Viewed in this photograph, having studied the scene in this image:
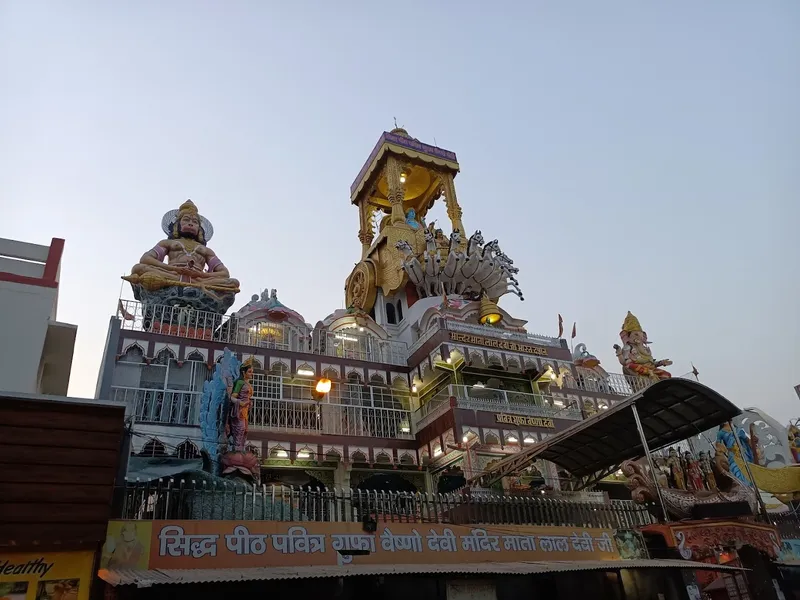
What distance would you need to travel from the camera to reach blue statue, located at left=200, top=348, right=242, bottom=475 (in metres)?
15.7

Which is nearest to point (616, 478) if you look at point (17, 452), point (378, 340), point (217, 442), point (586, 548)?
point (378, 340)

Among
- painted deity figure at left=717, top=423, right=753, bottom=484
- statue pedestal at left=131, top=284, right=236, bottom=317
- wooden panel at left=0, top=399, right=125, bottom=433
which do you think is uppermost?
statue pedestal at left=131, top=284, right=236, bottom=317

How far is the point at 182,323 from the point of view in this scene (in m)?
23.9

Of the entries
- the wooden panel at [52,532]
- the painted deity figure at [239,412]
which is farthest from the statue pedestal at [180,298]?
the wooden panel at [52,532]

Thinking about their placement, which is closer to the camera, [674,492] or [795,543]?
[674,492]

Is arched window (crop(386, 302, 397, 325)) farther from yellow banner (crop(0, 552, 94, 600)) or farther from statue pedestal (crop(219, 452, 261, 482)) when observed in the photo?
Result: yellow banner (crop(0, 552, 94, 600))

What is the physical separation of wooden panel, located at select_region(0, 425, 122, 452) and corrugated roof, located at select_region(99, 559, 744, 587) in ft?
6.93

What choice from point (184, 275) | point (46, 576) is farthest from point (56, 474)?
point (184, 275)

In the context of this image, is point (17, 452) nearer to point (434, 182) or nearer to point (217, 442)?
→ point (217, 442)

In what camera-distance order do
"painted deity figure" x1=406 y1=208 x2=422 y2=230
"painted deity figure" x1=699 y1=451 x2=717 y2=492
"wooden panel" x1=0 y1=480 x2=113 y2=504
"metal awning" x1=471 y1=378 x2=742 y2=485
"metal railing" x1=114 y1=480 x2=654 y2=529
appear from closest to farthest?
"wooden panel" x1=0 y1=480 x2=113 y2=504
"metal railing" x1=114 y1=480 x2=654 y2=529
"metal awning" x1=471 y1=378 x2=742 y2=485
"painted deity figure" x1=699 y1=451 x2=717 y2=492
"painted deity figure" x1=406 y1=208 x2=422 y2=230

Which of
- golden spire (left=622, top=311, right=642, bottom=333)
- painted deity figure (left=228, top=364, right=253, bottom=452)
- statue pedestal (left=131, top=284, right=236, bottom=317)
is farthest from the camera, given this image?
golden spire (left=622, top=311, right=642, bottom=333)

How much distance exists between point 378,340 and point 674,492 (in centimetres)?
1466

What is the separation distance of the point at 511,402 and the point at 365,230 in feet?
61.7

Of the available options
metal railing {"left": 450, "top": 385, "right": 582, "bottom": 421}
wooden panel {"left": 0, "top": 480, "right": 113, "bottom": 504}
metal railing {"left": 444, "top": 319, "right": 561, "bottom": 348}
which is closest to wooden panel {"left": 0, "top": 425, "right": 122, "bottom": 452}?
wooden panel {"left": 0, "top": 480, "right": 113, "bottom": 504}
